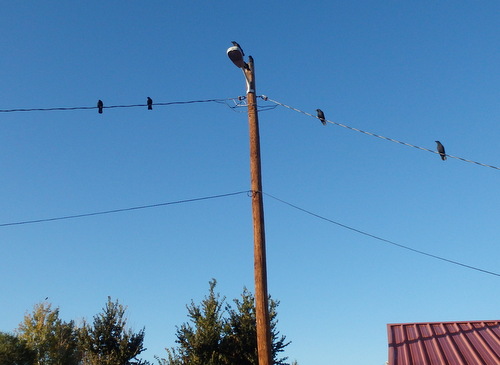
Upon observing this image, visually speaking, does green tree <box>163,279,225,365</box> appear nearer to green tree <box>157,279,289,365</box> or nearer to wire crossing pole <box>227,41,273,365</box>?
green tree <box>157,279,289,365</box>

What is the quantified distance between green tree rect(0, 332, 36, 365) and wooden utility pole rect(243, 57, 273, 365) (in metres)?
31.2

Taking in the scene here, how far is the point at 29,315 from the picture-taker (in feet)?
127

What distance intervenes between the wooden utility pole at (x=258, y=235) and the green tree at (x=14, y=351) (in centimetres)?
3119

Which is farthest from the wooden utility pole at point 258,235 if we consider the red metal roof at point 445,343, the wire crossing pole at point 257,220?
the red metal roof at point 445,343

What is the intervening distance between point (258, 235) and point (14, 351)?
32478 millimetres

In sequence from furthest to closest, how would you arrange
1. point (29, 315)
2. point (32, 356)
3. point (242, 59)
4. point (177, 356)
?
point (29, 315)
point (32, 356)
point (177, 356)
point (242, 59)

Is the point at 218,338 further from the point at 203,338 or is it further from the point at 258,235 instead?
the point at 258,235

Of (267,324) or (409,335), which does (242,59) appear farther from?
(409,335)

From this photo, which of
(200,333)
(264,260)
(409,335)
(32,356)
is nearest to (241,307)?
(200,333)

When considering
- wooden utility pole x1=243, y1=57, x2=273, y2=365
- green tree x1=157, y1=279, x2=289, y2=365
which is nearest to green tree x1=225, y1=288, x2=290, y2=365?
green tree x1=157, y1=279, x2=289, y2=365

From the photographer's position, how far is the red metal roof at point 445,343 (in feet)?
30.2

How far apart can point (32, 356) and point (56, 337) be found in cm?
229

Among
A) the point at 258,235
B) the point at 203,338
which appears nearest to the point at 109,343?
→ the point at 203,338

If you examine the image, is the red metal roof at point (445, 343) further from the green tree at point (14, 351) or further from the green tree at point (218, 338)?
the green tree at point (14, 351)
